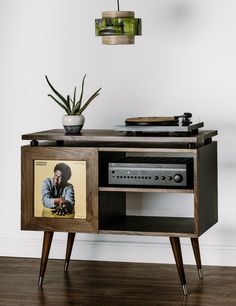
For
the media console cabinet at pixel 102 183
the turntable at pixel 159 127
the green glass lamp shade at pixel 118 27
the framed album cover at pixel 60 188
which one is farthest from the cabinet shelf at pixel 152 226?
the green glass lamp shade at pixel 118 27

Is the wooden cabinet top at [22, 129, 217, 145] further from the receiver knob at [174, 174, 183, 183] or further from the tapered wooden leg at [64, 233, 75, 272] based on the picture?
the tapered wooden leg at [64, 233, 75, 272]

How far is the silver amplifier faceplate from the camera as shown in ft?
12.0

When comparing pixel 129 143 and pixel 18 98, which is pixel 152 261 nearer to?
pixel 129 143

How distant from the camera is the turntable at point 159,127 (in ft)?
11.9

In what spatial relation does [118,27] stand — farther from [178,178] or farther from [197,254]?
[197,254]

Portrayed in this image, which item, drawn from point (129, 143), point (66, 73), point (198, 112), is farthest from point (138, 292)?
point (66, 73)

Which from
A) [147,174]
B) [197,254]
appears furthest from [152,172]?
[197,254]

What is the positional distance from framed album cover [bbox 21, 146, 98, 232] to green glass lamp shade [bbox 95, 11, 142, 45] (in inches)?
21.1

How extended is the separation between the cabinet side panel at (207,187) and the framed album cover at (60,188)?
1.56 feet

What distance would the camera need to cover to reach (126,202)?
4.37 m

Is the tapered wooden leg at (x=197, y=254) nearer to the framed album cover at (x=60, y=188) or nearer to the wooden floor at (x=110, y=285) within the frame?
the wooden floor at (x=110, y=285)

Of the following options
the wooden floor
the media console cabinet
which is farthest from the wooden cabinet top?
the wooden floor

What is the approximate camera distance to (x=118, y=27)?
3.79 meters

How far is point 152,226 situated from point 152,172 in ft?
0.95
